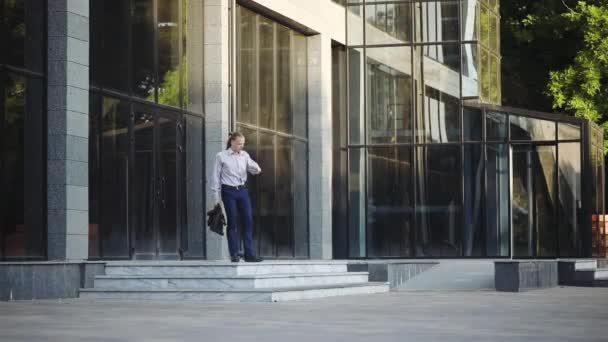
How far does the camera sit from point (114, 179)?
21.9 meters

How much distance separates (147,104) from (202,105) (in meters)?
2.56

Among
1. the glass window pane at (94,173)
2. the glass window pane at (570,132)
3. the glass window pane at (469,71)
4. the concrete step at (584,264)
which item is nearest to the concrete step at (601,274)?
the concrete step at (584,264)

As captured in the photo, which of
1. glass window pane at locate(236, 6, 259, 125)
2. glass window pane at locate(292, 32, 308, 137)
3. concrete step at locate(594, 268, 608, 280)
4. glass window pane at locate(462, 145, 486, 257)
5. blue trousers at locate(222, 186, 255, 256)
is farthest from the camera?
glass window pane at locate(462, 145, 486, 257)

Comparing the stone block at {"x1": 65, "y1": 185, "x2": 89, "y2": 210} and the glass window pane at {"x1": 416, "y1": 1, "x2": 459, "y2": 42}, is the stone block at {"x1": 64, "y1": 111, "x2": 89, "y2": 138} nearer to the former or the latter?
the stone block at {"x1": 65, "y1": 185, "x2": 89, "y2": 210}

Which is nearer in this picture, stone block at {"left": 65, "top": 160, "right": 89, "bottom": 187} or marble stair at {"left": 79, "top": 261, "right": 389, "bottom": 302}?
marble stair at {"left": 79, "top": 261, "right": 389, "bottom": 302}

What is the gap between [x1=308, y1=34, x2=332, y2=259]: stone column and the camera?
31.8 meters

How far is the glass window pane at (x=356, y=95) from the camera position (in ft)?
110

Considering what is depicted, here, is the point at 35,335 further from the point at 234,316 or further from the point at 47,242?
the point at 47,242

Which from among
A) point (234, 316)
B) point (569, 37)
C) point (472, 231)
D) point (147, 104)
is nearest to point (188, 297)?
point (234, 316)

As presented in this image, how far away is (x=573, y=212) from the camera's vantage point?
31734 mm

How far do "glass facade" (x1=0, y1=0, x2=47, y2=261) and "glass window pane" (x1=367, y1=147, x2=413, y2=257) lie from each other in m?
15.2

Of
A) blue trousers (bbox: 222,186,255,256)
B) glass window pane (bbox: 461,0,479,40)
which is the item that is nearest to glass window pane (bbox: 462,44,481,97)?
glass window pane (bbox: 461,0,479,40)

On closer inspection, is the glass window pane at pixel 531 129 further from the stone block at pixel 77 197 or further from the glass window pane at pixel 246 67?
the stone block at pixel 77 197

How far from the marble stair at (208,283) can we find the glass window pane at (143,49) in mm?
6083
